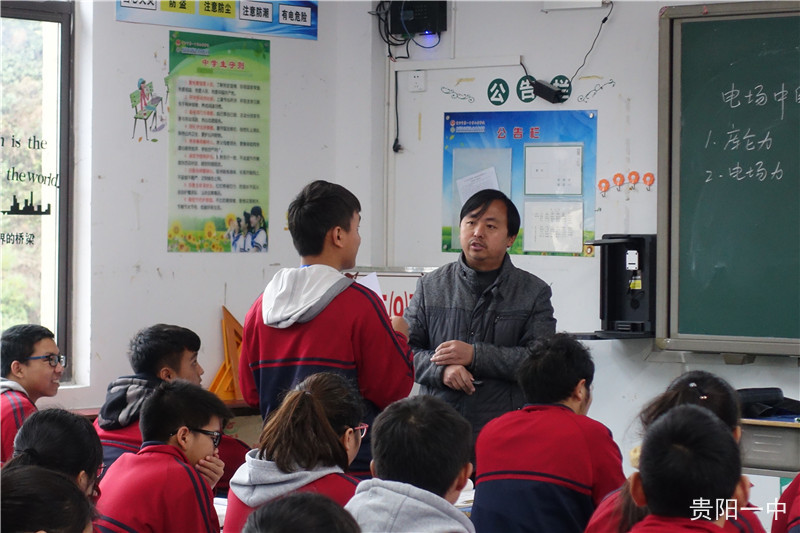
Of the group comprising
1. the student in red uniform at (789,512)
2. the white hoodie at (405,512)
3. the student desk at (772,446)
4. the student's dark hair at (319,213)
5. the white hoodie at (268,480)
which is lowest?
the student desk at (772,446)

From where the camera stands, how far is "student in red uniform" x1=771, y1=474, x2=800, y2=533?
1.82 m

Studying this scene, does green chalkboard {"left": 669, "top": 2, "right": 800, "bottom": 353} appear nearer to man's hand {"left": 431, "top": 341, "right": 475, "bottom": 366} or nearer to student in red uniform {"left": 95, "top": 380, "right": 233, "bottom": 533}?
man's hand {"left": 431, "top": 341, "right": 475, "bottom": 366}

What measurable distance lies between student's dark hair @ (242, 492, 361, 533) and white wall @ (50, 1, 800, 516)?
286 cm

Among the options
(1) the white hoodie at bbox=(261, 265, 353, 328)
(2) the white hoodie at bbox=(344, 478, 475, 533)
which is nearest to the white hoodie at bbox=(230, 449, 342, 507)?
(2) the white hoodie at bbox=(344, 478, 475, 533)

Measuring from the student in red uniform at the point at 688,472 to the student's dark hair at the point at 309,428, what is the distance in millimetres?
673

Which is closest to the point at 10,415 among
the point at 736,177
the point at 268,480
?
the point at 268,480

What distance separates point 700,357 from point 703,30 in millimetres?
1352

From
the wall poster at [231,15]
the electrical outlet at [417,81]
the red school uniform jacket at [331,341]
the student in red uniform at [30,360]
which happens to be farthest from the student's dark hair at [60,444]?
the electrical outlet at [417,81]

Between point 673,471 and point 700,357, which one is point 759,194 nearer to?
point 700,357

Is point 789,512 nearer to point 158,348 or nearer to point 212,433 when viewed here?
point 212,433

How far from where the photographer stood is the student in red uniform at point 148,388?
243cm

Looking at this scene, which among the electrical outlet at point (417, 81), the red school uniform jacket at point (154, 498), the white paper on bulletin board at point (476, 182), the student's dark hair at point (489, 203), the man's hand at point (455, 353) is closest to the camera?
the red school uniform jacket at point (154, 498)

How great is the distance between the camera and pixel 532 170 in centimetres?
416

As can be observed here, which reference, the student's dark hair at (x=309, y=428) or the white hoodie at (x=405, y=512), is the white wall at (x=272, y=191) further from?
the white hoodie at (x=405, y=512)
